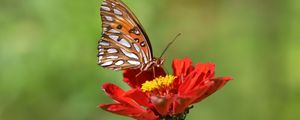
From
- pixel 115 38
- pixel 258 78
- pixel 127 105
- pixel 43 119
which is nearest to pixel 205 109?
pixel 258 78

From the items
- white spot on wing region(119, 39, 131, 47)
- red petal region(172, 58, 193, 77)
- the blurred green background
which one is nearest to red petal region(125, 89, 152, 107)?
red petal region(172, 58, 193, 77)

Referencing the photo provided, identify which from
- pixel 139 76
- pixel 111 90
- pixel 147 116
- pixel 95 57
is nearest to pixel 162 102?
pixel 147 116

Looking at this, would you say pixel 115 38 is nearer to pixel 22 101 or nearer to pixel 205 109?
pixel 22 101

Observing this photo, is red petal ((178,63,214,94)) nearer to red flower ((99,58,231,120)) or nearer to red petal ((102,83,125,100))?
red flower ((99,58,231,120))

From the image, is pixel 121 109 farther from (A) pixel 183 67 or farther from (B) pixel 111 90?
(A) pixel 183 67

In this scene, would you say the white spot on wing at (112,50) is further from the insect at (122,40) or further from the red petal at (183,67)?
the red petal at (183,67)
